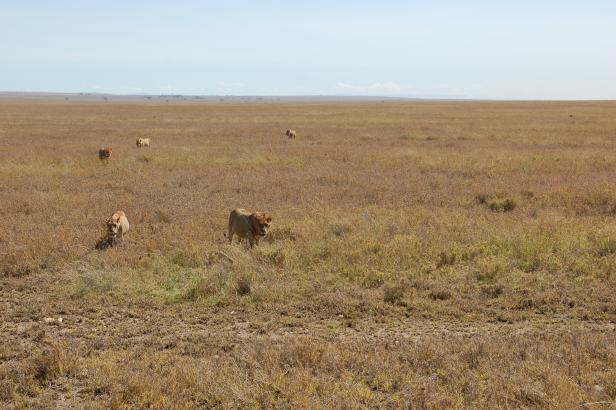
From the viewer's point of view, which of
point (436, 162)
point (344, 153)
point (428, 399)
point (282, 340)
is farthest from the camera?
point (344, 153)

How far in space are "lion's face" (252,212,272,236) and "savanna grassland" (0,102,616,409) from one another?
0.90ft

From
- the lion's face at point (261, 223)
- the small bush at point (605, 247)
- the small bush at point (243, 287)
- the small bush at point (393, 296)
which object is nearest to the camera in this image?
the small bush at point (393, 296)

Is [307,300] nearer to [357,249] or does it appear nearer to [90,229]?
[357,249]

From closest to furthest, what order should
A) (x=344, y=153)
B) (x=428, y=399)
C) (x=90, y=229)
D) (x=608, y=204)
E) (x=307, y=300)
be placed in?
(x=428, y=399) → (x=307, y=300) → (x=90, y=229) → (x=608, y=204) → (x=344, y=153)

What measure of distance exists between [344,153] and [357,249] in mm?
15639

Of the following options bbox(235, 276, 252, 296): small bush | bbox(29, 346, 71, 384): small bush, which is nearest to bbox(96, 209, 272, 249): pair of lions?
bbox(235, 276, 252, 296): small bush

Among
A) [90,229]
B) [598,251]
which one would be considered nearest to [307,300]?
[598,251]

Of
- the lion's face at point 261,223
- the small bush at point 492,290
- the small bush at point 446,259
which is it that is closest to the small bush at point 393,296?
the small bush at point 492,290

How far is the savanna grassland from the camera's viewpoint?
5184 millimetres

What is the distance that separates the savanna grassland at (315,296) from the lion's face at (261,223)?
0.90 feet

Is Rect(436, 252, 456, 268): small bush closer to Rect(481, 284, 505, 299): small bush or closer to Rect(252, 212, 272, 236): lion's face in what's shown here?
Rect(481, 284, 505, 299): small bush

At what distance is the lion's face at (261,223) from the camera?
32.8 ft

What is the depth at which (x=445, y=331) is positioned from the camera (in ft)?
21.8

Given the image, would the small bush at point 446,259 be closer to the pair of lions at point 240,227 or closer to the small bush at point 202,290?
the pair of lions at point 240,227
